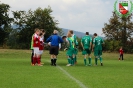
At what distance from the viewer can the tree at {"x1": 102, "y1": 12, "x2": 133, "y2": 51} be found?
240 ft

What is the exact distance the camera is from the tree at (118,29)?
73.0 m

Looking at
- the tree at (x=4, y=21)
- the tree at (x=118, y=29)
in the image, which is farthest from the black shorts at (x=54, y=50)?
the tree at (x=4, y=21)

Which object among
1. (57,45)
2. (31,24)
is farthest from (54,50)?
(31,24)

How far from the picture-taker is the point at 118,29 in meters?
74.1

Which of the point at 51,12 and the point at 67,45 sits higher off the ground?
the point at 51,12

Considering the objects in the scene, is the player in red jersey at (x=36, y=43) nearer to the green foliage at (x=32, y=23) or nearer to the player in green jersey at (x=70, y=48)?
the player in green jersey at (x=70, y=48)

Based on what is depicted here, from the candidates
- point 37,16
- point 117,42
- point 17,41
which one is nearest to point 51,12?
point 37,16

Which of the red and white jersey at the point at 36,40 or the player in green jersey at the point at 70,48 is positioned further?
the player in green jersey at the point at 70,48

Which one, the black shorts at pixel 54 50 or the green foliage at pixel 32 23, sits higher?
the green foliage at pixel 32 23

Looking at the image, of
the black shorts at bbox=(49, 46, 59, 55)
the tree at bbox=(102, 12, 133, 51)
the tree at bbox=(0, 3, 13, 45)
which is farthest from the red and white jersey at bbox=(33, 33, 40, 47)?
the tree at bbox=(0, 3, 13, 45)

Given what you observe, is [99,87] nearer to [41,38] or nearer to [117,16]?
[41,38]

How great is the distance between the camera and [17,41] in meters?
97.2

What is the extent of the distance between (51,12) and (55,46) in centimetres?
7763

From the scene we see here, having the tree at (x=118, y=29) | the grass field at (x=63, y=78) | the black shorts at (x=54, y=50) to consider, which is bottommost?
the grass field at (x=63, y=78)
